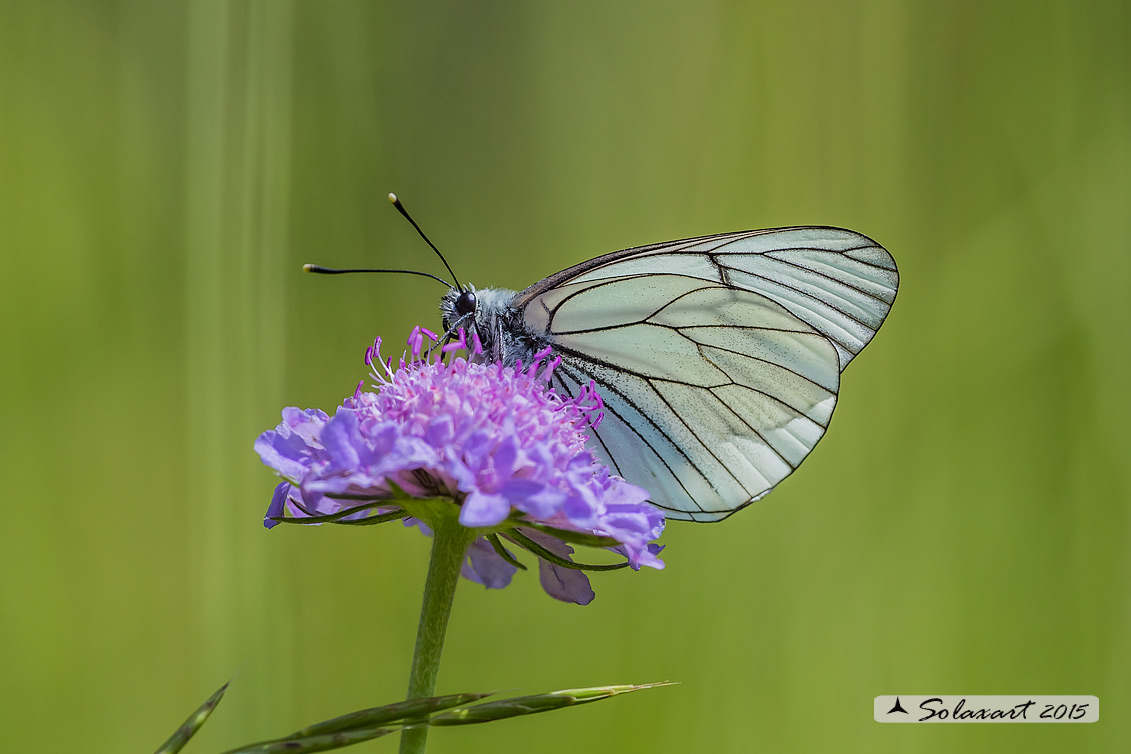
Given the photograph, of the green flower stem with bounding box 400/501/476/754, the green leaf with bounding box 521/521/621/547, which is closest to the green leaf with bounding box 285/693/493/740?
the green flower stem with bounding box 400/501/476/754

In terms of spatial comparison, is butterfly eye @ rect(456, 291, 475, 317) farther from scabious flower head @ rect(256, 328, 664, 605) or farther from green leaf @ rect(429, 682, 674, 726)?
green leaf @ rect(429, 682, 674, 726)

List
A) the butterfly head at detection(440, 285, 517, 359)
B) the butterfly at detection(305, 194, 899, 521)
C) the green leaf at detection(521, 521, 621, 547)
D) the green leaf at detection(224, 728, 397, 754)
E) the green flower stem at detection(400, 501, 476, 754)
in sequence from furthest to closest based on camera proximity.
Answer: the butterfly at detection(305, 194, 899, 521) < the butterfly head at detection(440, 285, 517, 359) < the green leaf at detection(521, 521, 621, 547) < the green flower stem at detection(400, 501, 476, 754) < the green leaf at detection(224, 728, 397, 754)

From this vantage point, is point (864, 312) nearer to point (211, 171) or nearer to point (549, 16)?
point (211, 171)

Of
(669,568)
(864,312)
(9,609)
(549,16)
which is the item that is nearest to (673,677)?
(669,568)

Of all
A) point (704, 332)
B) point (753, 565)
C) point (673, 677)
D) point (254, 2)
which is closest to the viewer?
point (254, 2)

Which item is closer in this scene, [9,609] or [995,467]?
[9,609]

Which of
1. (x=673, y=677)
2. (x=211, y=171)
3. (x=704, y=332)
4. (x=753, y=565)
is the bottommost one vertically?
(x=673, y=677)
